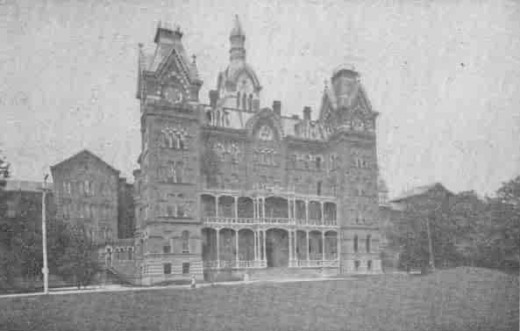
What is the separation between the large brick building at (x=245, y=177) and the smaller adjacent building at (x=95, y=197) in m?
4.63

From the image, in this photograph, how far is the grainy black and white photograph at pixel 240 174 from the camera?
541 inches

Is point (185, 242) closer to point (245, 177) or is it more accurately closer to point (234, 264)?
point (234, 264)

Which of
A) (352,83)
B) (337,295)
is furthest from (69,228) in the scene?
(352,83)

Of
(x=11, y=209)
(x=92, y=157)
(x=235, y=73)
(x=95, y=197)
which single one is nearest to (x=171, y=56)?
(x=235, y=73)

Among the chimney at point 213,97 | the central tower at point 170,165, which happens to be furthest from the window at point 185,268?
the chimney at point 213,97

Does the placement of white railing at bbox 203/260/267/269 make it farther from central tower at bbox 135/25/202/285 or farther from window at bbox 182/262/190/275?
window at bbox 182/262/190/275

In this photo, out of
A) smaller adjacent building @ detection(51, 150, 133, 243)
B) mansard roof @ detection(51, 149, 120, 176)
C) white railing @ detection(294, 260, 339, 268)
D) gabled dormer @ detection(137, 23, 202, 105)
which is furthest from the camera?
white railing @ detection(294, 260, 339, 268)

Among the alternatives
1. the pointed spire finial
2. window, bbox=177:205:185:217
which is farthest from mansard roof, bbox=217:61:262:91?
the pointed spire finial

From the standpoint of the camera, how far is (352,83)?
43.8 meters

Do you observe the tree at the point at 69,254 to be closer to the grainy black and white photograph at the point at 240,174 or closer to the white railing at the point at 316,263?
the grainy black and white photograph at the point at 240,174

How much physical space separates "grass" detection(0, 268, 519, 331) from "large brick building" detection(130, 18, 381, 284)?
16.9 metres

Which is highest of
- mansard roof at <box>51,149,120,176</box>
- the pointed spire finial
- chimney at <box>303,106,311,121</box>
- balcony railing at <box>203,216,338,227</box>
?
chimney at <box>303,106,311,121</box>

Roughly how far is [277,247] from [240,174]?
6636 millimetres

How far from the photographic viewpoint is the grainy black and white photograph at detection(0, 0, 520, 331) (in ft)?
45.1
